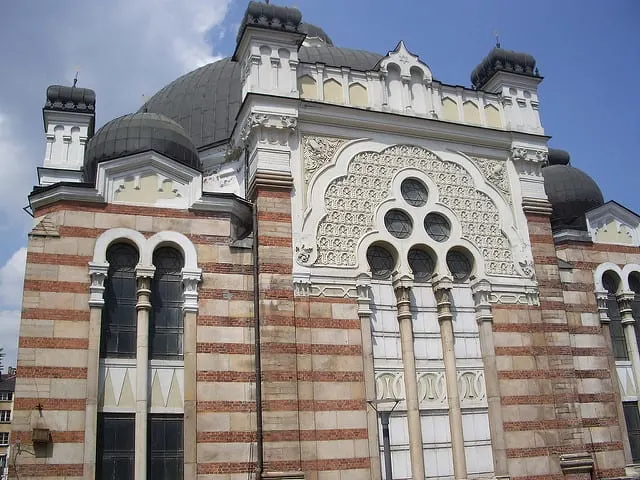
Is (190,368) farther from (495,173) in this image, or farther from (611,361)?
(611,361)

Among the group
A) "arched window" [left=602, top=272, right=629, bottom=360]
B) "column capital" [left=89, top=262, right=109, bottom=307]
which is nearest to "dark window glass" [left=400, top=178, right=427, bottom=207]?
"arched window" [left=602, top=272, right=629, bottom=360]

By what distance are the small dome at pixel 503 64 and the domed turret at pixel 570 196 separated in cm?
345

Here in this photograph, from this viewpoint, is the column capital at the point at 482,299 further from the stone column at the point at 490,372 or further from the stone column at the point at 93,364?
the stone column at the point at 93,364

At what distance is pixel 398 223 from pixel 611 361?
7050mm

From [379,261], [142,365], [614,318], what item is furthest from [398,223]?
[614,318]

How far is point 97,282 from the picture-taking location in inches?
557

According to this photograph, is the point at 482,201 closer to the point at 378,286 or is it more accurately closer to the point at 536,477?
the point at 378,286

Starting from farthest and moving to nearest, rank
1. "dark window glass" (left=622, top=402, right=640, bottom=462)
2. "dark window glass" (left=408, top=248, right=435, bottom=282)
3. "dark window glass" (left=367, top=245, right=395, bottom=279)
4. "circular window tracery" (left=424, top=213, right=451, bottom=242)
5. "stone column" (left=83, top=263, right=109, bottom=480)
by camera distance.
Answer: "dark window glass" (left=622, top=402, right=640, bottom=462) → "circular window tracery" (left=424, top=213, right=451, bottom=242) → "dark window glass" (left=408, top=248, right=435, bottom=282) → "dark window glass" (left=367, top=245, right=395, bottom=279) → "stone column" (left=83, top=263, right=109, bottom=480)

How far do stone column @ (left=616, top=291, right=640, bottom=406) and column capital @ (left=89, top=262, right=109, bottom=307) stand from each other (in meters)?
13.9

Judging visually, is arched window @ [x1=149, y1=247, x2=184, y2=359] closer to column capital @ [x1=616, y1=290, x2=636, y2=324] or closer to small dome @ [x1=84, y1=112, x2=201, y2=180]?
small dome @ [x1=84, y1=112, x2=201, y2=180]

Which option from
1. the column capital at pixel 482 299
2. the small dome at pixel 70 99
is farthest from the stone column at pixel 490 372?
the small dome at pixel 70 99

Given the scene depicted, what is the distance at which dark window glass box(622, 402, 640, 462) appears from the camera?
57.9 feet

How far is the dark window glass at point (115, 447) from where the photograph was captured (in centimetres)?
1321

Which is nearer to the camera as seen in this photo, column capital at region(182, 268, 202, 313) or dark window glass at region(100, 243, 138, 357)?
dark window glass at region(100, 243, 138, 357)
